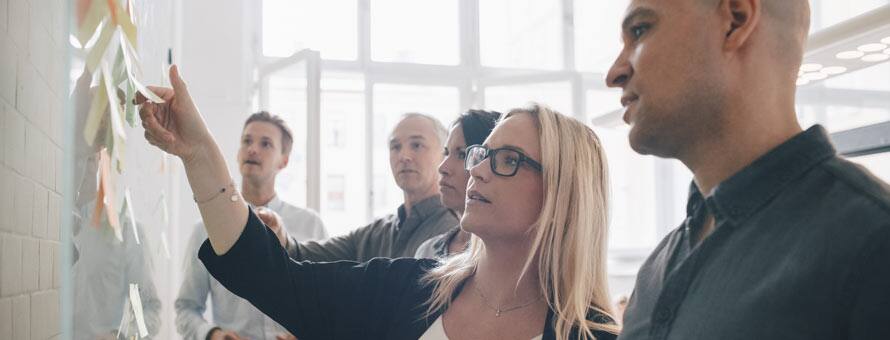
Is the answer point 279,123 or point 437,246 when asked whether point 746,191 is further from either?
point 279,123

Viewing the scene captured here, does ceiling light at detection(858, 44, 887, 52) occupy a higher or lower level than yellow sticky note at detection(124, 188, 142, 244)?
higher

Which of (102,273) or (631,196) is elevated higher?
(631,196)

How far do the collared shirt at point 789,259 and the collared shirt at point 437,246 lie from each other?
1.13 metres

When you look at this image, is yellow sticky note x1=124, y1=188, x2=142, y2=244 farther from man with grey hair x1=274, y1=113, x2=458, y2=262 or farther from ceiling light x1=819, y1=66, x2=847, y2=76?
ceiling light x1=819, y1=66, x2=847, y2=76

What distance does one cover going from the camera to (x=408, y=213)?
246 centimetres

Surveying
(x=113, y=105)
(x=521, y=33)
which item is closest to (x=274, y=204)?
(x=113, y=105)

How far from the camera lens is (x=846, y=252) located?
0.67m

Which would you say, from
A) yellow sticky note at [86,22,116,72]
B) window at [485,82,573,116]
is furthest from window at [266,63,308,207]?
yellow sticky note at [86,22,116,72]

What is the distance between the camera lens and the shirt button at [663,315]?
0.85 m

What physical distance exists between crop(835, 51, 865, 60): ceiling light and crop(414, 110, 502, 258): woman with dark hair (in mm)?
874

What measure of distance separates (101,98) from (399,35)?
4945mm

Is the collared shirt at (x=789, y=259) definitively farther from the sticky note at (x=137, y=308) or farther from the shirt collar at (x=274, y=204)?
the shirt collar at (x=274, y=204)

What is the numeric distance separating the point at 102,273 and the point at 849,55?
1.39m

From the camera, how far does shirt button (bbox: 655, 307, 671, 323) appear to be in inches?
33.5
